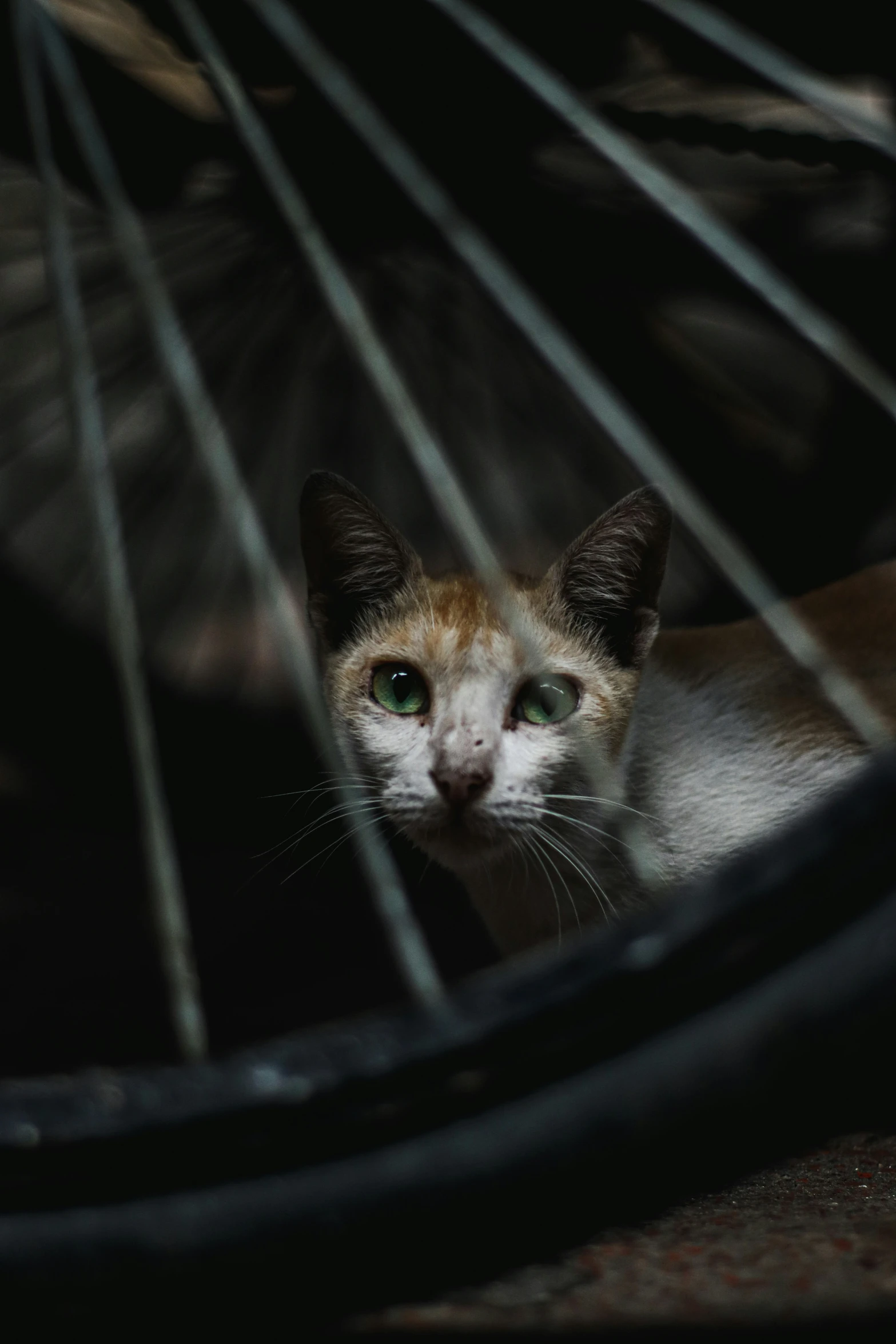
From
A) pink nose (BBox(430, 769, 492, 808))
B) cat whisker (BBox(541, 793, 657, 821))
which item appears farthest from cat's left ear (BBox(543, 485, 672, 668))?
pink nose (BBox(430, 769, 492, 808))

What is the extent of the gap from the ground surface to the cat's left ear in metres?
0.53

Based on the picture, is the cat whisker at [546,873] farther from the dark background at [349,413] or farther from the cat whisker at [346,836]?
the dark background at [349,413]

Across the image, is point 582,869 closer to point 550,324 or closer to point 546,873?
point 546,873

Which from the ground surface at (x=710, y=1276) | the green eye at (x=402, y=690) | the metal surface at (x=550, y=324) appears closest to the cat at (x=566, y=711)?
the green eye at (x=402, y=690)

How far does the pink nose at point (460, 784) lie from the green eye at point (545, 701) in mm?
114

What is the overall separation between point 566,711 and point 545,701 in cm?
2

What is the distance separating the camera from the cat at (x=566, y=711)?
1015 mm

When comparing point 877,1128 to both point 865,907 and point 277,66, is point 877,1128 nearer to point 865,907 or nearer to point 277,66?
point 865,907

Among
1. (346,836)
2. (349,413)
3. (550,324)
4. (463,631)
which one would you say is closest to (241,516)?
A: (550,324)

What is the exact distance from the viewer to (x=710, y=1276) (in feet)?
1.89

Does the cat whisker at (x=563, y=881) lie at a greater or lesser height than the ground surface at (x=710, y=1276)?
greater

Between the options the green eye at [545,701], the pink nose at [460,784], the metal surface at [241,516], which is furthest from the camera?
the green eye at [545,701]

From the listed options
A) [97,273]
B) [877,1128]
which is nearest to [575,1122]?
[877,1128]

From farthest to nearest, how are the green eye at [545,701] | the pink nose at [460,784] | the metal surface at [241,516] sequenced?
the green eye at [545,701], the pink nose at [460,784], the metal surface at [241,516]
